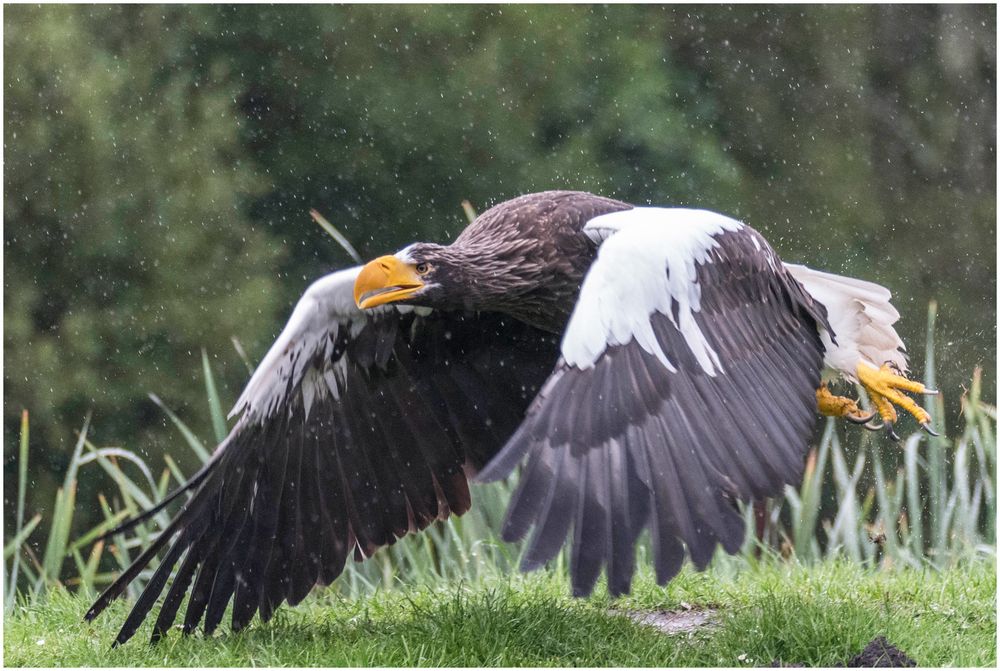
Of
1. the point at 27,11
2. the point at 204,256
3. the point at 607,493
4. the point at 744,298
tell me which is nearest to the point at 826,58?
the point at 204,256

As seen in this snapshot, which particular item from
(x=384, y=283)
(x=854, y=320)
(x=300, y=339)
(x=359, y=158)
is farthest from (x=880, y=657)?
(x=359, y=158)

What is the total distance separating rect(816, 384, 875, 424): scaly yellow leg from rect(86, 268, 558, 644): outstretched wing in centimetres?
92

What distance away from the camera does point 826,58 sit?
10430 mm

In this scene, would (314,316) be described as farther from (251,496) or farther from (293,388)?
(251,496)

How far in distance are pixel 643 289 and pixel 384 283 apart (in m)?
0.90

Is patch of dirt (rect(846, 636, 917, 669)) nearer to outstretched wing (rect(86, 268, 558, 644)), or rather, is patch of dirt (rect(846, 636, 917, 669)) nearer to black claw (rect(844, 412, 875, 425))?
black claw (rect(844, 412, 875, 425))

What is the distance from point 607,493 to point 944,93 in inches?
314

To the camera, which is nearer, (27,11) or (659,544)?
(659,544)

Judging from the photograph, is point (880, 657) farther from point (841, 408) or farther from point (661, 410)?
point (841, 408)

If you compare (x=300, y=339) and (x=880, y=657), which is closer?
(x=880, y=657)

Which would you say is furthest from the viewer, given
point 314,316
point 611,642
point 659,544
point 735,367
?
point 314,316

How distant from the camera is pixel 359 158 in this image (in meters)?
9.70

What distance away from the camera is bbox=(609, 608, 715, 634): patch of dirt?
409 cm

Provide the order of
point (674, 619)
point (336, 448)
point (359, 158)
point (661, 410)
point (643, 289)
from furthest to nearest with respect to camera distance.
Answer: point (359, 158) < point (336, 448) < point (674, 619) < point (643, 289) < point (661, 410)
